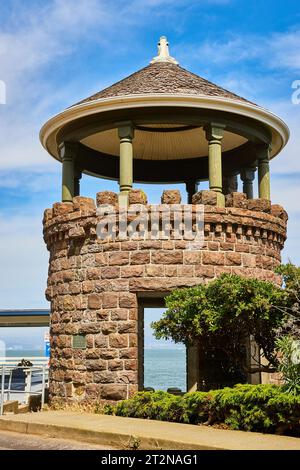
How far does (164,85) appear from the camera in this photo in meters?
15.9

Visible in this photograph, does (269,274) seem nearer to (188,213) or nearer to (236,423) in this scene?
(188,213)

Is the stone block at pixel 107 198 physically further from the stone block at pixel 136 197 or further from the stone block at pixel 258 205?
the stone block at pixel 258 205

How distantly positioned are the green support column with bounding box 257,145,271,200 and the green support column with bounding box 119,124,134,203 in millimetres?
3643

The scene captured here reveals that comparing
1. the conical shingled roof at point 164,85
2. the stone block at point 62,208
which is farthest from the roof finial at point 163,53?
the stone block at point 62,208

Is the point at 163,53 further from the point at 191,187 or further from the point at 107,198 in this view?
the point at 107,198

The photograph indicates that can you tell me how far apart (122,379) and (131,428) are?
12.4ft

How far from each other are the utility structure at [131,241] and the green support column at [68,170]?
3 centimetres

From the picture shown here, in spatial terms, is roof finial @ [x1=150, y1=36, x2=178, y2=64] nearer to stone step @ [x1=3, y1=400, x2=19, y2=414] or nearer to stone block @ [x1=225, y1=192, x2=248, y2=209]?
stone block @ [x1=225, y1=192, x2=248, y2=209]

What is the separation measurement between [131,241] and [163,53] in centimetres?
687

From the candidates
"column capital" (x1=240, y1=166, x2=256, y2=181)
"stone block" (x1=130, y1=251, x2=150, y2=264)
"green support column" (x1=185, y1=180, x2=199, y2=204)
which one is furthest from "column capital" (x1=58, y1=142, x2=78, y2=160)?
"column capital" (x1=240, y1=166, x2=256, y2=181)

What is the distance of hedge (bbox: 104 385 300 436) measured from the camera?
Result: 32.4 ft

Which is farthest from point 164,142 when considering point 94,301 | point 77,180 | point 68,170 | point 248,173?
point 94,301

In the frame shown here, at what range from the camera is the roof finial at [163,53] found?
1869 centimetres

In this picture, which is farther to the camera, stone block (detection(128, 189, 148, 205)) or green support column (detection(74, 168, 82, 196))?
green support column (detection(74, 168, 82, 196))
